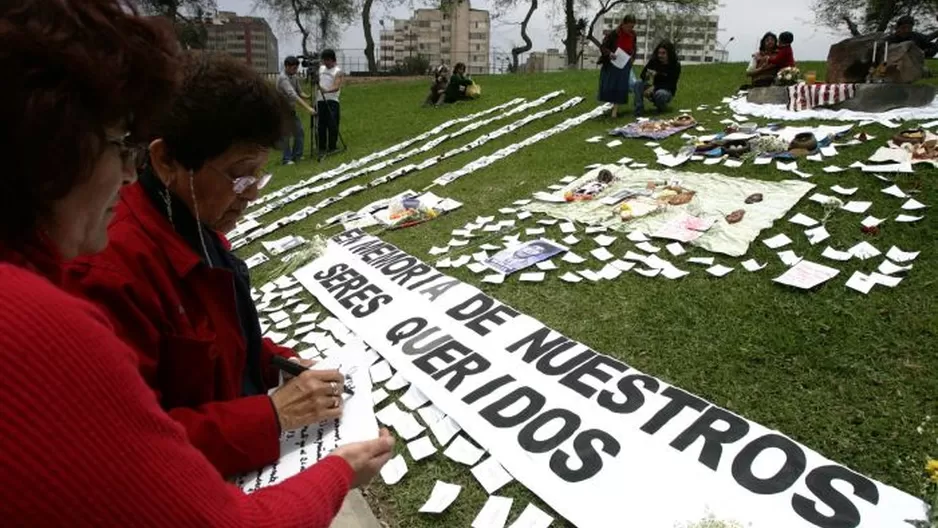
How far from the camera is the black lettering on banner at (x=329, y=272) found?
4588mm

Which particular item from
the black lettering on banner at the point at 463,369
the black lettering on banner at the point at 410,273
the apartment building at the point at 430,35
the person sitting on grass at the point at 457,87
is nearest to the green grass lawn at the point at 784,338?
the black lettering on banner at the point at 410,273

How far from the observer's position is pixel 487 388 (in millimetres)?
2939

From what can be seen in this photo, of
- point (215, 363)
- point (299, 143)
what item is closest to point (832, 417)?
point (215, 363)

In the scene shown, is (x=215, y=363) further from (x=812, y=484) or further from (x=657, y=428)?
(x=812, y=484)

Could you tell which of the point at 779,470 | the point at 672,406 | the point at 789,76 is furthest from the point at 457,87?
the point at 779,470

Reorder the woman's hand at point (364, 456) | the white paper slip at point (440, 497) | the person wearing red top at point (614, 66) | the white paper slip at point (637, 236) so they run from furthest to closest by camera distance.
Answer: the person wearing red top at point (614, 66) → the white paper slip at point (637, 236) → the white paper slip at point (440, 497) → the woman's hand at point (364, 456)

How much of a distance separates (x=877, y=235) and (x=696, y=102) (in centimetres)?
592

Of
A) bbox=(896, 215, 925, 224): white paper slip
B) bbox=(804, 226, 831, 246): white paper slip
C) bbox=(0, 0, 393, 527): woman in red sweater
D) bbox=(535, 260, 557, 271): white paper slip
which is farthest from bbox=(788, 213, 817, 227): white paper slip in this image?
bbox=(0, 0, 393, 527): woman in red sweater

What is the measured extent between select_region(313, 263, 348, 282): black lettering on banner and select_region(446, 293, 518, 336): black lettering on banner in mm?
1304

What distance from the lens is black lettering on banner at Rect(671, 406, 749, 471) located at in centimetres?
235

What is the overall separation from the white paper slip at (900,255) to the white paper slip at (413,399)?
3185 millimetres

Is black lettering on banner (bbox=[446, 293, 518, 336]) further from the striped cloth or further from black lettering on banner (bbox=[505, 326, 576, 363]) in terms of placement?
the striped cloth

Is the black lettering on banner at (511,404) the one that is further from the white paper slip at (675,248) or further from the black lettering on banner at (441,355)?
the white paper slip at (675,248)

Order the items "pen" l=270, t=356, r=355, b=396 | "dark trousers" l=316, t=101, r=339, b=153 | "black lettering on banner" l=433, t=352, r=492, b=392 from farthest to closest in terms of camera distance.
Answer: "dark trousers" l=316, t=101, r=339, b=153
"black lettering on banner" l=433, t=352, r=492, b=392
"pen" l=270, t=356, r=355, b=396
